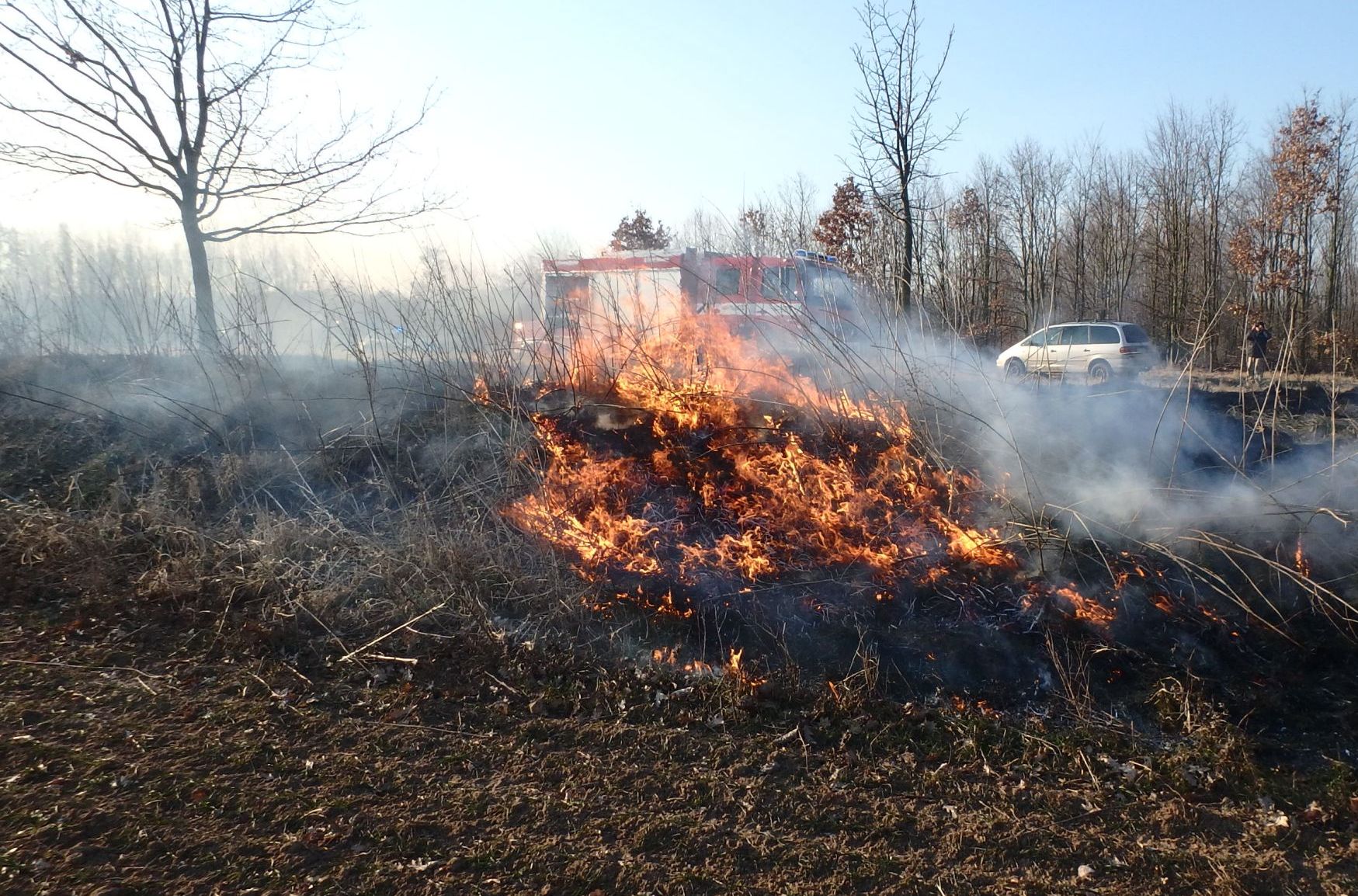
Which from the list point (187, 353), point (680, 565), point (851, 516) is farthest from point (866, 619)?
point (187, 353)

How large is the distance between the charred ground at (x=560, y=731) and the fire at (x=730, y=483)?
306 mm

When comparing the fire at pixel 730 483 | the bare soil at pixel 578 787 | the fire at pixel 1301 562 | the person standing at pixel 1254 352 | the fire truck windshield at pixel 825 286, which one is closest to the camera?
the bare soil at pixel 578 787

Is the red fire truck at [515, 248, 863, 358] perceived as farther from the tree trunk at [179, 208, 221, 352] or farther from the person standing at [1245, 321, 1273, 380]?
the tree trunk at [179, 208, 221, 352]

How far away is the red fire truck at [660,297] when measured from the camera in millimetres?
5969

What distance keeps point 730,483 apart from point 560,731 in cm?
231

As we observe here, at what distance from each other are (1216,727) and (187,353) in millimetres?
9395

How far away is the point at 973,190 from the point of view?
2319 centimetres

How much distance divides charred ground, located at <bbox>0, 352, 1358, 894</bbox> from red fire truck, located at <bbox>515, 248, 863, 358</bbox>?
3.94 ft

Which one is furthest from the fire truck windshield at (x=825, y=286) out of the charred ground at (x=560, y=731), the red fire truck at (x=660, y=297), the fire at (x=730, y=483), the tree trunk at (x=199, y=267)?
the tree trunk at (x=199, y=267)

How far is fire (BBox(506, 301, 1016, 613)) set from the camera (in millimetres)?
4730

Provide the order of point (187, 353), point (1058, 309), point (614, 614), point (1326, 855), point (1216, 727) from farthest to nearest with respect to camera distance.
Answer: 1. point (1058, 309)
2. point (187, 353)
3. point (614, 614)
4. point (1216, 727)
5. point (1326, 855)

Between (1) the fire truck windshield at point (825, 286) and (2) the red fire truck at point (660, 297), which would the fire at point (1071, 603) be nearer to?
(2) the red fire truck at point (660, 297)

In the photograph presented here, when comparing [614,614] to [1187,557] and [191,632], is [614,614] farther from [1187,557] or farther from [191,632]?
[1187,557]

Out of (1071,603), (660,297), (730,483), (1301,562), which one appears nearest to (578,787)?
(730,483)
